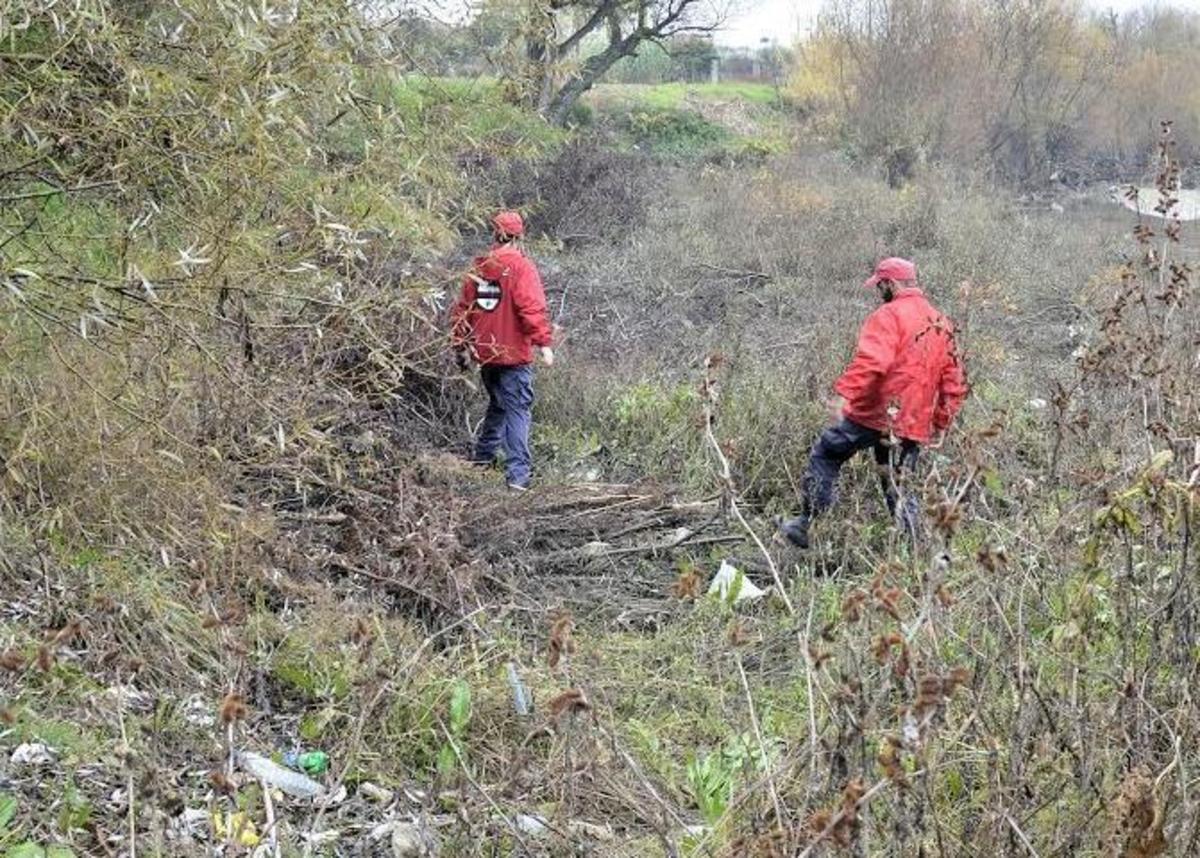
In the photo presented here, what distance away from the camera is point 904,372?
5.91 m

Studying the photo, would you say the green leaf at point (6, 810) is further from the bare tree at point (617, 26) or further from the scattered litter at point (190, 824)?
the bare tree at point (617, 26)

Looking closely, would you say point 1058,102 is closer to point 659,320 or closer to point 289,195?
point 659,320

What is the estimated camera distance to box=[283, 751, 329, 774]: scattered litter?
12.4 feet

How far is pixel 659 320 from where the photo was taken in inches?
444

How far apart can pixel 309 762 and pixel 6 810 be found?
3.20 ft

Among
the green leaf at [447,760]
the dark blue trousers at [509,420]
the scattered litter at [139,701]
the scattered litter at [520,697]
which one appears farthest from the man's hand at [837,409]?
the scattered litter at [139,701]

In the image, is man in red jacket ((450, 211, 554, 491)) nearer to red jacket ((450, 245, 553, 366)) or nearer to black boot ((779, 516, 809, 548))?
red jacket ((450, 245, 553, 366))

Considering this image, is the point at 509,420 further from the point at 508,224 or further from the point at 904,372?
the point at 904,372

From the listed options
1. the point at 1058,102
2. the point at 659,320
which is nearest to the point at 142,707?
the point at 659,320

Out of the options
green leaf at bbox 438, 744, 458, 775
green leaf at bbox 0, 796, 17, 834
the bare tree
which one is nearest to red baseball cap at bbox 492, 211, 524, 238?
green leaf at bbox 438, 744, 458, 775

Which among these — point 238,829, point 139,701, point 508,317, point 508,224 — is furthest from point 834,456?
point 238,829

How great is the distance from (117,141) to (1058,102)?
2375 cm

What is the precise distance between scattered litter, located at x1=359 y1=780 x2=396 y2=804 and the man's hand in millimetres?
3156

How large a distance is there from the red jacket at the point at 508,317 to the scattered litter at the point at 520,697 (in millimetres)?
3268
